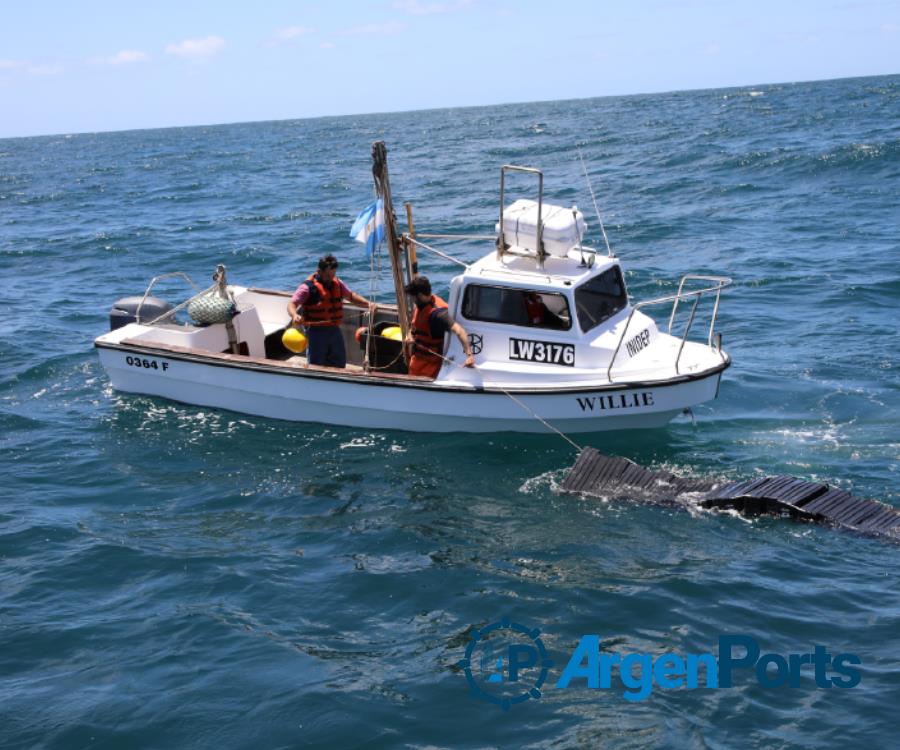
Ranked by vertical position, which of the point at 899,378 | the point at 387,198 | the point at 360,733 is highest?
the point at 387,198

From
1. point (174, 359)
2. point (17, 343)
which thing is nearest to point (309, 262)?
point (17, 343)

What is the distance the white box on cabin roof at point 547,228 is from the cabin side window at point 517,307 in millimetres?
658

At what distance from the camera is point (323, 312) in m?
13.2

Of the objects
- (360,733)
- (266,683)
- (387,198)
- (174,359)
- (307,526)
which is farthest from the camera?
(174,359)

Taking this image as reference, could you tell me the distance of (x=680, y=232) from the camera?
26.3 meters

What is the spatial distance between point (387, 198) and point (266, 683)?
21.2 ft

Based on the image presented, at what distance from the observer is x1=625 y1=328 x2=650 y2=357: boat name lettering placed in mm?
12477

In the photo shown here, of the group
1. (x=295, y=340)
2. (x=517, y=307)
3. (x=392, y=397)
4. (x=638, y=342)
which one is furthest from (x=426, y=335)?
(x=295, y=340)

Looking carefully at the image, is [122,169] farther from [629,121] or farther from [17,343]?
[17,343]

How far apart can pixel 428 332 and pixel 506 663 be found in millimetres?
5303

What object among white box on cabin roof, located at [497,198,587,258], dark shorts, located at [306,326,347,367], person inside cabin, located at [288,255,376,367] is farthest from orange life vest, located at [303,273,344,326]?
white box on cabin roof, located at [497,198,587,258]

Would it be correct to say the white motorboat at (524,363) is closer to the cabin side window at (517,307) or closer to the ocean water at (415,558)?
the cabin side window at (517,307)

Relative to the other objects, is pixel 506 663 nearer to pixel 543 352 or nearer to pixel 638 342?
pixel 543 352

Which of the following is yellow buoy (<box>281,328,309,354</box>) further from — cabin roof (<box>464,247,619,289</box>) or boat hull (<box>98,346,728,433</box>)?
cabin roof (<box>464,247,619,289</box>)
